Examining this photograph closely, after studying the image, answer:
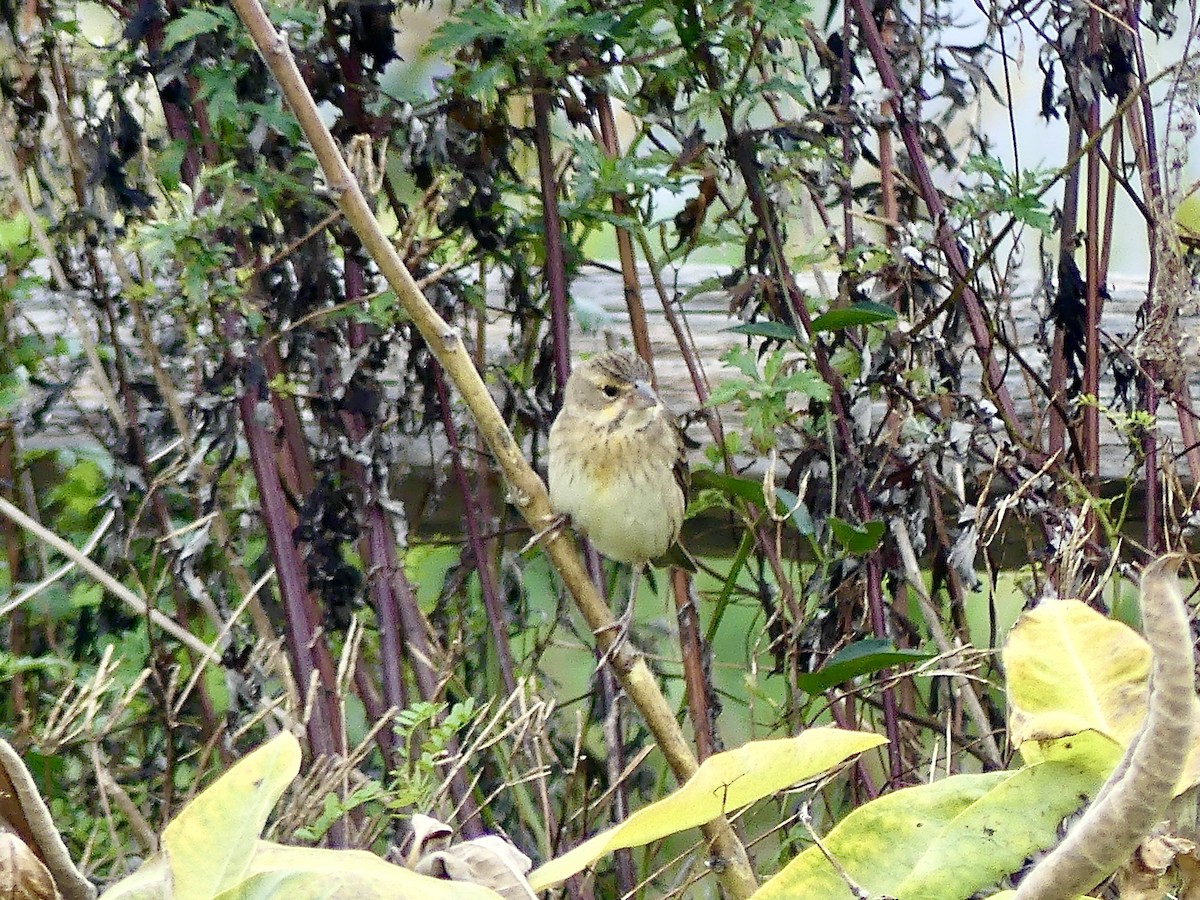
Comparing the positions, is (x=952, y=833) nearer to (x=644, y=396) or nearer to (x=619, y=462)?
(x=644, y=396)

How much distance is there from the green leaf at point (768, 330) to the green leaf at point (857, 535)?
36 cm

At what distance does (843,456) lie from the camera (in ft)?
7.55

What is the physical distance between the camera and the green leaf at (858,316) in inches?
83.6

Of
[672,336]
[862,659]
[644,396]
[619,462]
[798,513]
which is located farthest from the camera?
[672,336]

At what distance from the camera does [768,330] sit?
7.25ft

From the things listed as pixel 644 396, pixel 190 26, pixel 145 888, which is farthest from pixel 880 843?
pixel 644 396

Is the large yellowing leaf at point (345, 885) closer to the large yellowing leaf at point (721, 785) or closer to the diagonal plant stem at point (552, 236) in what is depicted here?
the large yellowing leaf at point (721, 785)

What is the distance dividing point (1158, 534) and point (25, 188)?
2180 millimetres

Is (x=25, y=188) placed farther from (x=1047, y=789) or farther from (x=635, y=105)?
(x=1047, y=789)

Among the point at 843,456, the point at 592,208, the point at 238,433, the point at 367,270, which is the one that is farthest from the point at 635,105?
the point at 238,433

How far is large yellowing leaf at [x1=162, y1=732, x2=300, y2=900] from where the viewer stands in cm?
99

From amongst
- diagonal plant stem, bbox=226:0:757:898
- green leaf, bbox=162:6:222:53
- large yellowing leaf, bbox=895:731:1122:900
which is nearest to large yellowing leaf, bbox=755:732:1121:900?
large yellowing leaf, bbox=895:731:1122:900

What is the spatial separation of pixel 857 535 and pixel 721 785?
933mm

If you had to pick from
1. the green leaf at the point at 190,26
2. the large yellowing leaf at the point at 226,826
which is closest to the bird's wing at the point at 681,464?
the green leaf at the point at 190,26
